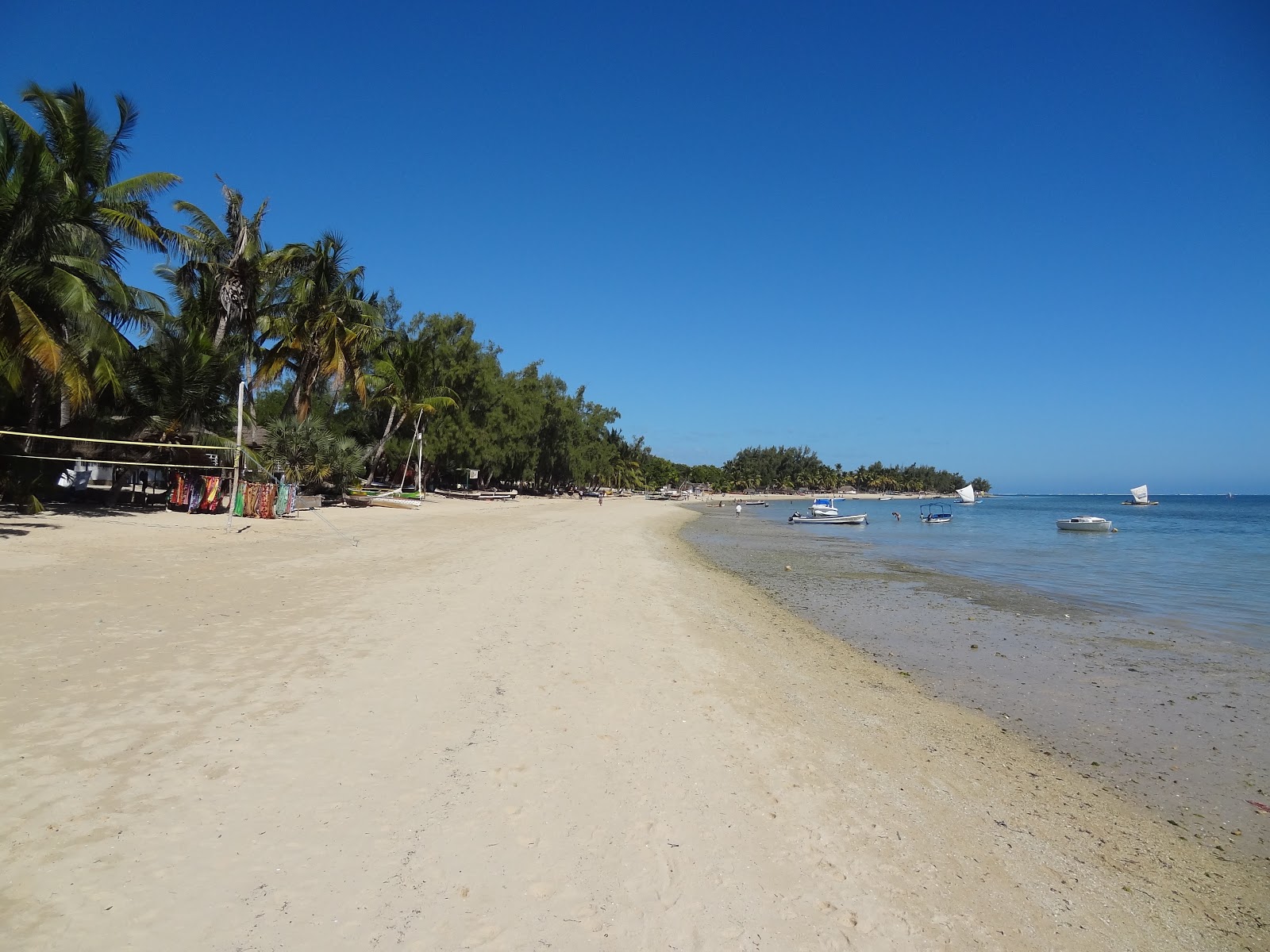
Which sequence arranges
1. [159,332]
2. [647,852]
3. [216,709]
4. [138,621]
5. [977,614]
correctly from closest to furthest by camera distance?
1. [647,852]
2. [216,709]
3. [138,621]
4. [977,614]
5. [159,332]

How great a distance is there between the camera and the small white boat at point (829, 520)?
4881cm

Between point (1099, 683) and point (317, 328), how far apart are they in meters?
28.6

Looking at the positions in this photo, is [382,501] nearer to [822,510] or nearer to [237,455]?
[237,455]

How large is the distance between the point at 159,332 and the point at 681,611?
2034 centimetres

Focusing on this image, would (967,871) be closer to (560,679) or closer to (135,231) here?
(560,679)

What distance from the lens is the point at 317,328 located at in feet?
90.4

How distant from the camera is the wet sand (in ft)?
17.9

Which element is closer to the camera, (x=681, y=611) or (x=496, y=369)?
(x=681, y=611)

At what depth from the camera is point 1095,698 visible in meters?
7.79

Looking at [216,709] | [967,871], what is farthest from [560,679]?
[967,871]

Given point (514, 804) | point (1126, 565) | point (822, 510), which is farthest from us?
point (822, 510)

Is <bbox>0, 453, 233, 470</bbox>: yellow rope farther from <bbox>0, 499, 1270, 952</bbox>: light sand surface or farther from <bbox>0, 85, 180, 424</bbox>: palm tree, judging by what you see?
<bbox>0, 499, 1270, 952</bbox>: light sand surface

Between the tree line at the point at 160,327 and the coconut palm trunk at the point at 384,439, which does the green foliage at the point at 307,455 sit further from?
the coconut palm trunk at the point at 384,439

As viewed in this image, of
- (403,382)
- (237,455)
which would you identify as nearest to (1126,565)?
(237,455)
